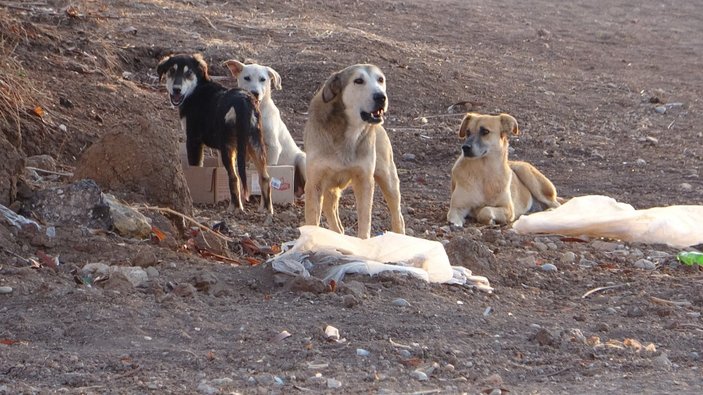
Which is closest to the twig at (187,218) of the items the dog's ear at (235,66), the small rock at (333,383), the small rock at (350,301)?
the small rock at (350,301)

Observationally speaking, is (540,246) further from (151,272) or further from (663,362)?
(151,272)

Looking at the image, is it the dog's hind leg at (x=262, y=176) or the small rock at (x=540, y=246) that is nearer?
the small rock at (x=540, y=246)

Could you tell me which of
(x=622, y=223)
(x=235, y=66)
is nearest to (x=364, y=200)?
(x=622, y=223)

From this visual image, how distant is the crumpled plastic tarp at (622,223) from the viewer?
30.3 feet

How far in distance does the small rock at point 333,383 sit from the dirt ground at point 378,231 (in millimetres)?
26

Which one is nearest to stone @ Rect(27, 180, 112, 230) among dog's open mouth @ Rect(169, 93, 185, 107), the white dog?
dog's open mouth @ Rect(169, 93, 185, 107)

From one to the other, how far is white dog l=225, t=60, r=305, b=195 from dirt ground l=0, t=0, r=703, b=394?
2.30ft

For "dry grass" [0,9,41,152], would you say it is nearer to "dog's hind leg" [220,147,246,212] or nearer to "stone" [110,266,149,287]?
"dog's hind leg" [220,147,246,212]

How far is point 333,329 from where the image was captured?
574 cm

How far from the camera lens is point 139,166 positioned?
319 inches

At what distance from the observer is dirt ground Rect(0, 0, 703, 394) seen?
5.35 meters

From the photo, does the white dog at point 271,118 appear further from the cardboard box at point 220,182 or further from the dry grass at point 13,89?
the dry grass at point 13,89

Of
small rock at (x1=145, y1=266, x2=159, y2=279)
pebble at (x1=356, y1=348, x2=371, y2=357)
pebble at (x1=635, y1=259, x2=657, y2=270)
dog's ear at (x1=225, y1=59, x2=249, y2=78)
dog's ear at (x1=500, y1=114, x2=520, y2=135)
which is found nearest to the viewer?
pebble at (x1=356, y1=348, x2=371, y2=357)

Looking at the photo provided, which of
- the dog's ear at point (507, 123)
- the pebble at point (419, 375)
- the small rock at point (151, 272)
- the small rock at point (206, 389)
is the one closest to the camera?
the small rock at point (206, 389)
